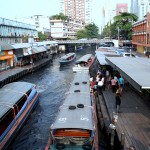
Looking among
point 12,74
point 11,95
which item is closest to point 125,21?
point 12,74

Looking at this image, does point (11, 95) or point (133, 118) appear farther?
point (11, 95)

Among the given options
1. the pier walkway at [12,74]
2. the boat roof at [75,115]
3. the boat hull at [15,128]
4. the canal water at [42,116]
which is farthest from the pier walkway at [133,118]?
the pier walkway at [12,74]

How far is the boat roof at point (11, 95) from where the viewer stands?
19.6 metres

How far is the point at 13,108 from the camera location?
792 inches

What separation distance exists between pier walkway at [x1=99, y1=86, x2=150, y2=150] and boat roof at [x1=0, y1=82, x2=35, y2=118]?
26.0 ft

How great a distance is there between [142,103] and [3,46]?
35.2m

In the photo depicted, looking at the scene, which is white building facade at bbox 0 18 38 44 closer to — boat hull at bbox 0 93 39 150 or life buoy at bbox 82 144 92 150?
boat hull at bbox 0 93 39 150

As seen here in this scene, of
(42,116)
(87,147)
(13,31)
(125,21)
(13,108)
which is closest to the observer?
(87,147)

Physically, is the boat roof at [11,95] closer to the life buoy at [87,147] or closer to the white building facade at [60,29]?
the life buoy at [87,147]

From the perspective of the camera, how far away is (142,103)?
2347 centimetres

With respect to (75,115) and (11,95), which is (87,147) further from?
(11,95)

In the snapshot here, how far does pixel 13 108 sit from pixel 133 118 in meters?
9.36

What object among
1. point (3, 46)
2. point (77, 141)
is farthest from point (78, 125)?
point (3, 46)

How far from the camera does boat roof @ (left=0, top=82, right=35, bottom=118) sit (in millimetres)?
19583
